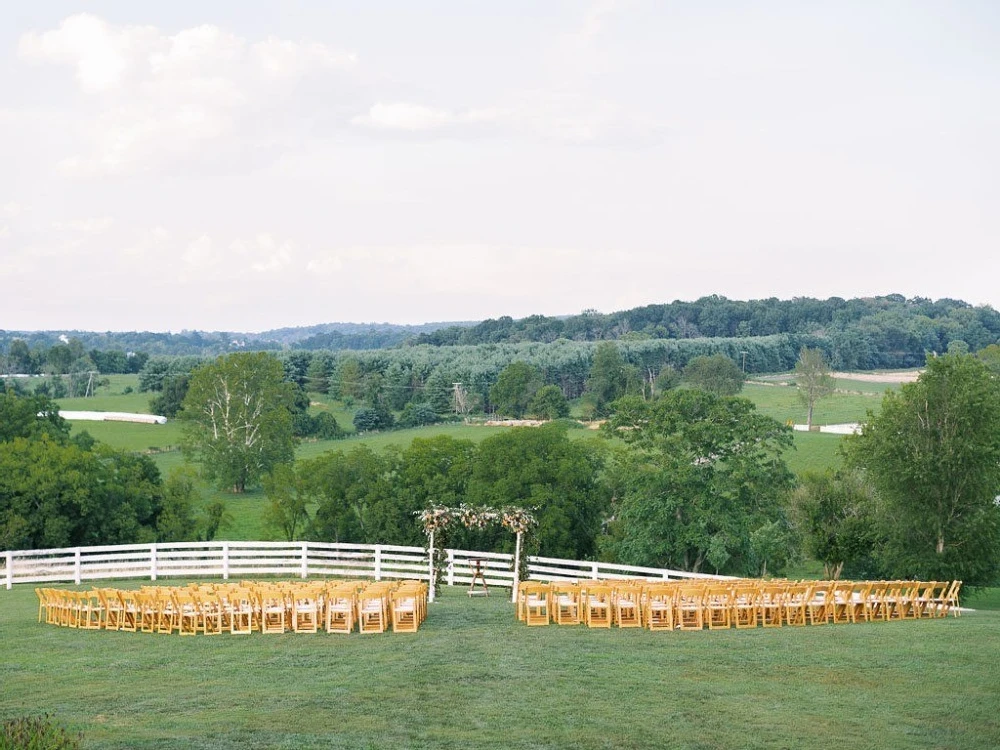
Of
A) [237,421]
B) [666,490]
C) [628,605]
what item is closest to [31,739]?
[628,605]

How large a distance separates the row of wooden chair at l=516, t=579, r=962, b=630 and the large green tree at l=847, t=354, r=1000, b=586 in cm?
1140

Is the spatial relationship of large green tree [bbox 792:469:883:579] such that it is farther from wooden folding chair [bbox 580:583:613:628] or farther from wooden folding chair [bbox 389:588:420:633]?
wooden folding chair [bbox 389:588:420:633]

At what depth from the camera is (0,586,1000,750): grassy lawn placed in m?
10.7

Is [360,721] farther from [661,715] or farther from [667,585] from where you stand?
[667,585]

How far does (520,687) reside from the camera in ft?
41.4

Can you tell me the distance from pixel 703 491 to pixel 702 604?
Result: 54.1 feet

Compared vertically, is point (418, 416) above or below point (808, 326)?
below

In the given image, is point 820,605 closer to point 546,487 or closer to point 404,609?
point 404,609

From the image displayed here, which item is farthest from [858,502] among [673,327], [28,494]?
[673,327]

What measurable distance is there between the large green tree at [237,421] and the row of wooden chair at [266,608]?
44042 mm

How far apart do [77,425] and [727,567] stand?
6508cm

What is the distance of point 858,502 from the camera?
3591 centimetres

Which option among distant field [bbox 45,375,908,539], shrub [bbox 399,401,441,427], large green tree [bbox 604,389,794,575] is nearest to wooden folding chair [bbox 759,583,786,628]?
large green tree [bbox 604,389,794,575]

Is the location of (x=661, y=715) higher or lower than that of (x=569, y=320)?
lower
